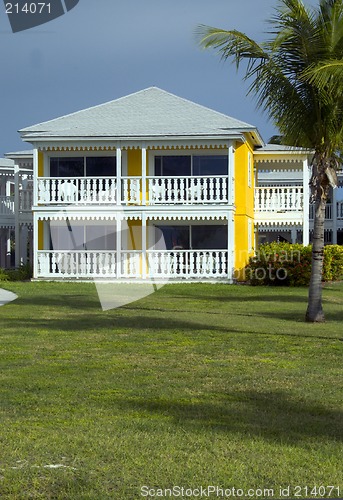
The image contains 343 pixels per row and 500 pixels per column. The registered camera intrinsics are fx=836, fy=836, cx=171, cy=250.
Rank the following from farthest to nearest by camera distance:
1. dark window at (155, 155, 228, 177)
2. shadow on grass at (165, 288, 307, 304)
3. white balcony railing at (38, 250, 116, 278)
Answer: dark window at (155, 155, 228, 177) → white balcony railing at (38, 250, 116, 278) → shadow on grass at (165, 288, 307, 304)

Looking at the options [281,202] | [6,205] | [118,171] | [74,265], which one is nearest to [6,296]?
[74,265]

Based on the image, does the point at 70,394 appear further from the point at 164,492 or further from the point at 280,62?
the point at 280,62

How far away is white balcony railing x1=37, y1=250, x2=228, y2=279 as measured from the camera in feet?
92.6

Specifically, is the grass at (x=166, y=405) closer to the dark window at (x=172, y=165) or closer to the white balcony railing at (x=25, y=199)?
the dark window at (x=172, y=165)

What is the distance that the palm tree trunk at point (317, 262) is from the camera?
54.5ft

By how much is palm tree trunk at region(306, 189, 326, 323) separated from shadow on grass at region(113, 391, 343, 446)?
309 inches

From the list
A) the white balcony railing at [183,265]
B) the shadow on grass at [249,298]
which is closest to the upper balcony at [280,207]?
the white balcony railing at [183,265]

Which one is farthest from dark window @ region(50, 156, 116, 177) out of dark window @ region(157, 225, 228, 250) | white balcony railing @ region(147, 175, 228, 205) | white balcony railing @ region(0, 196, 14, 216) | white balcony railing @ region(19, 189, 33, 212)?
white balcony railing @ region(0, 196, 14, 216)

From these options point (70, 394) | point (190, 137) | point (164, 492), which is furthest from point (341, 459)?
point (190, 137)

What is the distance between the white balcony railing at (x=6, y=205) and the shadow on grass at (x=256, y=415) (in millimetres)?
26157

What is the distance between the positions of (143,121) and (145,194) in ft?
9.73

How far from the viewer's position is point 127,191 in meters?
28.6

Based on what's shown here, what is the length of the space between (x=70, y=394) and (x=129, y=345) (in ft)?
13.1

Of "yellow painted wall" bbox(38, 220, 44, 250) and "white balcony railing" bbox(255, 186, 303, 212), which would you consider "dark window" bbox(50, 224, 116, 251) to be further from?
"white balcony railing" bbox(255, 186, 303, 212)
